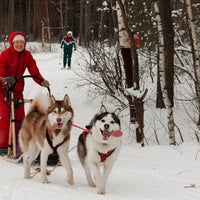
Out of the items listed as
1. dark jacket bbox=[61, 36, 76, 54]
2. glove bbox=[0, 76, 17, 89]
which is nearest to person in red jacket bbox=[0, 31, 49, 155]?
glove bbox=[0, 76, 17, 89]

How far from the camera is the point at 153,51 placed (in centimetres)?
1016

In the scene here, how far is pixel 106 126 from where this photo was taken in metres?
3.80

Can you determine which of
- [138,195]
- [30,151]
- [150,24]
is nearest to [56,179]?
[30,151]

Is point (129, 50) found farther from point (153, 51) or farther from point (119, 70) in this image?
point (153, 51)

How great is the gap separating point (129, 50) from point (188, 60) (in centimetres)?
277

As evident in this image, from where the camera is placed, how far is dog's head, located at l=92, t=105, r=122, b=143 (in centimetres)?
384

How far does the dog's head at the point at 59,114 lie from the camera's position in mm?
4035

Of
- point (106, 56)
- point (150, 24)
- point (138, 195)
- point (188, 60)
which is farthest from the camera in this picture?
point (150, 24)

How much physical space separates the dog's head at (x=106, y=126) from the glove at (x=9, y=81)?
1.69 metres

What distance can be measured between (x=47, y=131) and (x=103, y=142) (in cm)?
63

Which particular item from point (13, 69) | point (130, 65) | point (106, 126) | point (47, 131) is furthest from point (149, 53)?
point (106, 126)

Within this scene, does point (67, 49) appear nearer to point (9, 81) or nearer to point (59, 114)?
point (9, 81)

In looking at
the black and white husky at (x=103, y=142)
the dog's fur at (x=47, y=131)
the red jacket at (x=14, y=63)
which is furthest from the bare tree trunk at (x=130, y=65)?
the black and white husky at (x=103, y=142)

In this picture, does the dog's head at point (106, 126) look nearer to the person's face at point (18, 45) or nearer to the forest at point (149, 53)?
the person's face at point (18, 45)
